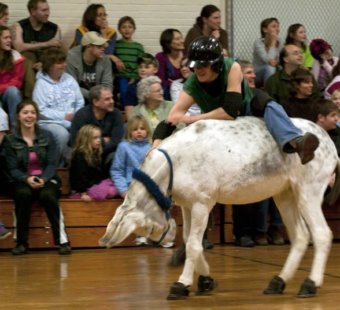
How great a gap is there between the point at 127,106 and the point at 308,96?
2285 millimetres

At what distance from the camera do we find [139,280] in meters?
7.22

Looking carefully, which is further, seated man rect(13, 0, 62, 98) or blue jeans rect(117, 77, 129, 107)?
blue jeans rect(117, 77, 129, 107)

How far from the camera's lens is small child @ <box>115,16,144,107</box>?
11742mm

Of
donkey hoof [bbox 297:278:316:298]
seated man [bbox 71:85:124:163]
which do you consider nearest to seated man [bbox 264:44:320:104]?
Answer: seated man [bbox 71:85:124:163]

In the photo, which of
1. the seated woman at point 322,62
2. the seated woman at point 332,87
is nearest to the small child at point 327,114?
the seated woman at point 332,87

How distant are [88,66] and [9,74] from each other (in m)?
1.12

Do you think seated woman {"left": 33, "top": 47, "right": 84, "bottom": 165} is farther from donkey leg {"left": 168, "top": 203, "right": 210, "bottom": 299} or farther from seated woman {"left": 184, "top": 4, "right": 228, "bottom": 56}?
donkey leg {"left": 168, "top": 203, "right": 210, "bottom": 299}

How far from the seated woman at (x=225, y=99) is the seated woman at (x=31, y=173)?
2.72m

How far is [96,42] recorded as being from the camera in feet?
36.3

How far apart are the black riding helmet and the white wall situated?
20.3ft

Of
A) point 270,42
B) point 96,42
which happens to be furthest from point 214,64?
point 270,42

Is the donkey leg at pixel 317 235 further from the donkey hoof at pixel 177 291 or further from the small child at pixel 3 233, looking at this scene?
the small child at pixel 3 233

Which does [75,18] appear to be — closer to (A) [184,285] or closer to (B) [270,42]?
(B) [270,42]

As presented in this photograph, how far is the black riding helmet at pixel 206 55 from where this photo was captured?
6.38 m
